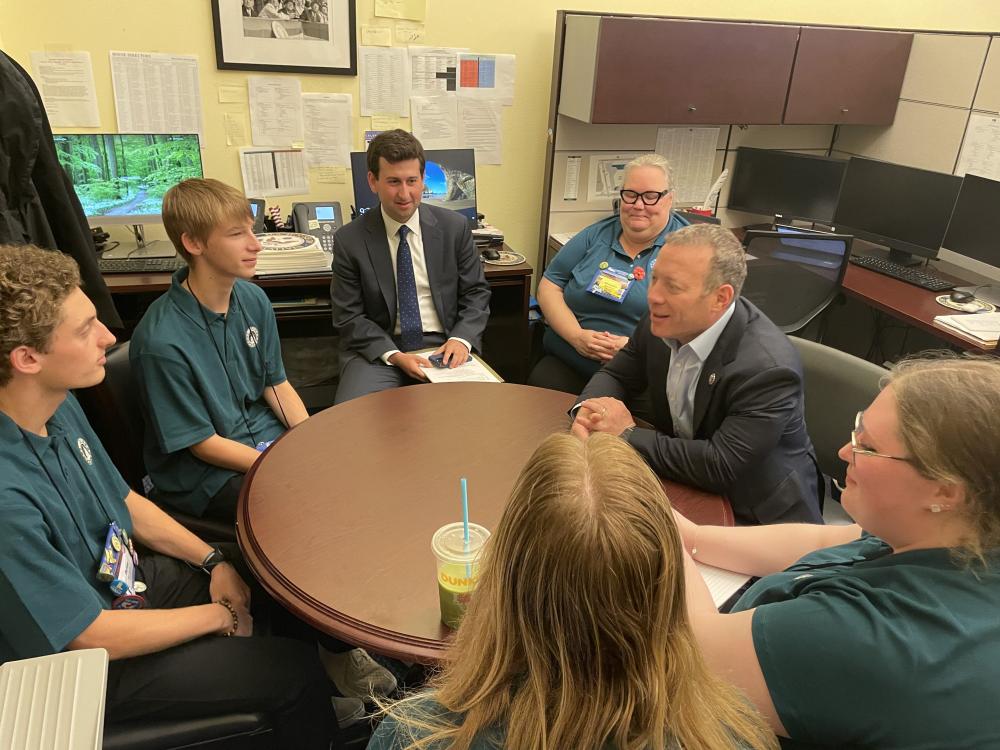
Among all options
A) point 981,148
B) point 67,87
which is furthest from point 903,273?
point 67,87

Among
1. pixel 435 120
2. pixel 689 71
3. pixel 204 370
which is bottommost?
pixel 204 370

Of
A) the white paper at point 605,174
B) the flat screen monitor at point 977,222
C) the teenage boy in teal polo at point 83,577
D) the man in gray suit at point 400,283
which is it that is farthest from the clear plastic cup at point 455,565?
the flat screen monitor at point 977,222

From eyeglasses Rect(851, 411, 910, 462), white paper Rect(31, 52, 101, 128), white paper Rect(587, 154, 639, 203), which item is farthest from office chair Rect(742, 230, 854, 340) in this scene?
white paper Rect(31, 52, 101, 128)

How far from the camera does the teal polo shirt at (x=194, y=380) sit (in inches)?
69.2

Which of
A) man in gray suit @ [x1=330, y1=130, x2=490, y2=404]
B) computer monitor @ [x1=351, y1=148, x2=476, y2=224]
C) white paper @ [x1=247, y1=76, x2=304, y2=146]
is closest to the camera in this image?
man in gray suit @ [x1=330, y1=130, x2=490, y2=404]

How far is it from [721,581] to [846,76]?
111 inches

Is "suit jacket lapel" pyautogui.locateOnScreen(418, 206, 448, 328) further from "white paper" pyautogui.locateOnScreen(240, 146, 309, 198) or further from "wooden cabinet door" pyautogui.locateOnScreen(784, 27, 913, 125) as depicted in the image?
"wooden cabinet door" pyautogui.locateOnScreen(784, 27, 913, 125)

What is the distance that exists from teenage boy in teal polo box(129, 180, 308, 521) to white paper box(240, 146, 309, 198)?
1.25 m

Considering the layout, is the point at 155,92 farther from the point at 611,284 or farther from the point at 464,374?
the point at 611,284

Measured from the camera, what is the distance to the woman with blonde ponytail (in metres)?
0.67

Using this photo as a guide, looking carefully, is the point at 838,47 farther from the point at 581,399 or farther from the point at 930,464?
the point at 930,464

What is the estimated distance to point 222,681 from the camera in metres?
1.35

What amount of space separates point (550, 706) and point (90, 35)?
309 cm

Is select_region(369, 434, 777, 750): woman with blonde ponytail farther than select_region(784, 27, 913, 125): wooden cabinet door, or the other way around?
select_region(784, 27, 913, 125): wooden cabinet door
